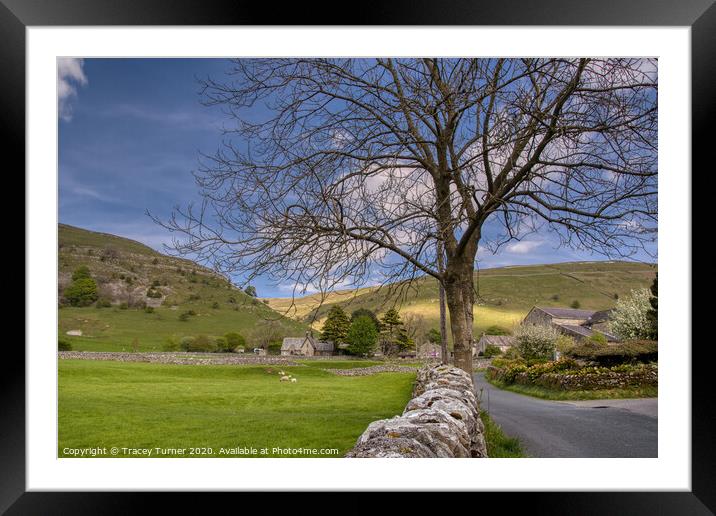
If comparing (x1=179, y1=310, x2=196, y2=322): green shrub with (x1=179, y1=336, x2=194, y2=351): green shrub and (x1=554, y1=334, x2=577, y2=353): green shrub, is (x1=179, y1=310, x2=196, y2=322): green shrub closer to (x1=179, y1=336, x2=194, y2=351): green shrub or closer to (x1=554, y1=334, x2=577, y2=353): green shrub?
(x1=179, y1=336, x2=194, y2=351): green shrub

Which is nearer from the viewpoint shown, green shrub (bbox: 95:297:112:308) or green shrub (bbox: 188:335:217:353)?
green shrub (bbox: 95:297:112:308)

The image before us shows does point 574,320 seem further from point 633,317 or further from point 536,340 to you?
point 536,340

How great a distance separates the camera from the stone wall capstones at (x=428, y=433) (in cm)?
268

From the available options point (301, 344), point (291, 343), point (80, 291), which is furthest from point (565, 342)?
point (80, 291)

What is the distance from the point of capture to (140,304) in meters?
7.00

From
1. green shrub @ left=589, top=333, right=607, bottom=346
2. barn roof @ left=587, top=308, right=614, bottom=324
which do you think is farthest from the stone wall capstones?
green shrub @ left=589, top=333, right=607, bottom=346

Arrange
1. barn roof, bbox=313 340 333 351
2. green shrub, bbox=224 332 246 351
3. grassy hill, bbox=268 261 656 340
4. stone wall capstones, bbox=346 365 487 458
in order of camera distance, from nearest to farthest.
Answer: stone wall capstones, bbox=346 365 487 458
grassy hill, bbox=268 261 656 340
barn roof, bbox=313 340 333 351
green shrub, bbox=224 332 246 351

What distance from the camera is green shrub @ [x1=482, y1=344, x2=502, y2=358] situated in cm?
1024

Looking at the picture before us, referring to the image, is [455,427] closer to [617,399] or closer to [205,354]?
[617,399]

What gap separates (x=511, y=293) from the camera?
264 inches

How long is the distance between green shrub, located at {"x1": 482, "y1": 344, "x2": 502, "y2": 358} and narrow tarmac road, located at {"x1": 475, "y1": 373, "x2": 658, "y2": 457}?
5.67ft

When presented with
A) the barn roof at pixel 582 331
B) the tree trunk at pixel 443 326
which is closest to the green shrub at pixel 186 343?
the tree trunk at pixel 443 326
